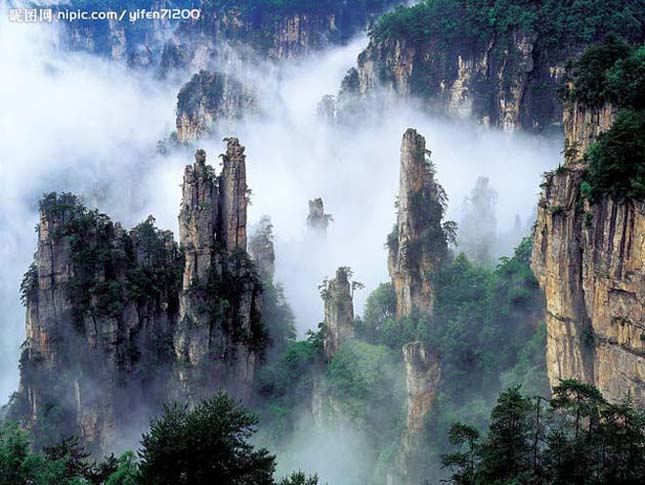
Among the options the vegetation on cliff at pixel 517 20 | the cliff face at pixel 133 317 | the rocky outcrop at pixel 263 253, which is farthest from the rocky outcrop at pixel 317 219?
the cliff face at pixel 133 317

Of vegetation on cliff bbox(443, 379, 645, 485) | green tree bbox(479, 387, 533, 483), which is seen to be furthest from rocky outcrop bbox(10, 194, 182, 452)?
green tree bbox(479, 387, 533, 483)

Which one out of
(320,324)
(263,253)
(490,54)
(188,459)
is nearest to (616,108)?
(188,459)

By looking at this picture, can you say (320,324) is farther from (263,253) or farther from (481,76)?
(481,76)

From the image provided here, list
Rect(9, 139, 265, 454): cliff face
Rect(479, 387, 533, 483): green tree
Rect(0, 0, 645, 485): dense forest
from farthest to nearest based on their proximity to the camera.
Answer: Rect(9, 139, 265, 454): cliff face, Rect(0, 0, 645, 485): dense forest, Rect(479, 387, 533, 483): green tree

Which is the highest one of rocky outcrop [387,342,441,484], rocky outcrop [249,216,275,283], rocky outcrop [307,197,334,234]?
rocky outcrop [307,197,334,234]

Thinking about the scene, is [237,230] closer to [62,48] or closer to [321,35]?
[321,35]

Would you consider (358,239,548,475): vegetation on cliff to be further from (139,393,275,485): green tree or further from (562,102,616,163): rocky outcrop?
(139,393,275,485): green tree

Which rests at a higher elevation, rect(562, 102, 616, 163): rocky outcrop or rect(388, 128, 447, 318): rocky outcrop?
rect(388, 128, 447, 318): rocky outcrop
